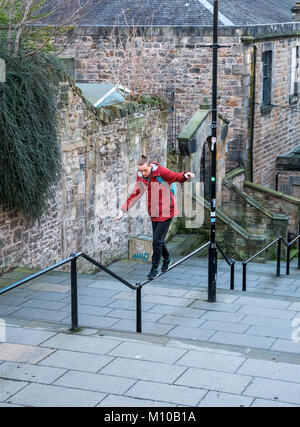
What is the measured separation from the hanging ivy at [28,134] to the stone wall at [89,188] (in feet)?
1.35

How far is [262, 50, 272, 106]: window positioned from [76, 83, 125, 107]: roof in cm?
738

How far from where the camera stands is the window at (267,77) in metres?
21.6

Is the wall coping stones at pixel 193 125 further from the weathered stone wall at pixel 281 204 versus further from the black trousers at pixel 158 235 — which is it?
the black trousers at pixel 158 235

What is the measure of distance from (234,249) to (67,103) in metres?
7.84

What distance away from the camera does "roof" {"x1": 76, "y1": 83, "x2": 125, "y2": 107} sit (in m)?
15.1

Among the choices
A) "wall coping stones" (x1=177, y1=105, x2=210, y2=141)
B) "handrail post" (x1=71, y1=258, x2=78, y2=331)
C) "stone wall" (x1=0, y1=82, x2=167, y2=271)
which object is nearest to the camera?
"handrail post" (x1=71, y1=258, x2=78, y2=331)

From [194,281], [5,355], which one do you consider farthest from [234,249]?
[5,355]

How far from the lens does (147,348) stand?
6.76 metres

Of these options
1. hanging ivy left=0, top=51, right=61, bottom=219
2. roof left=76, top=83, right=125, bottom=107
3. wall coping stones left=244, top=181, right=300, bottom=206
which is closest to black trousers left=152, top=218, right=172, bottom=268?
hanging ivy left=0, top=51, right=61, bottom=219

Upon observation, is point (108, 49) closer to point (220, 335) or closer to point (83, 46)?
point (83, 46)

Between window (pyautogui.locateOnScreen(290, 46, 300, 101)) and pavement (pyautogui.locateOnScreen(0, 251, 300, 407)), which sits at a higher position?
window (pyautogui.locateOnScreen(290, 46, 300, 101))

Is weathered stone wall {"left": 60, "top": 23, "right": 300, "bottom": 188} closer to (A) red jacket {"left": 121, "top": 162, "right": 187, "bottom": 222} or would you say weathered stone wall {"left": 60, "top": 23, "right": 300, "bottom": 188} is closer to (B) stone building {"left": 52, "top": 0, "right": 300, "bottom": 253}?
(B) stone building {"left": 52, "top": 0, "right": 300, "bottom": 253}

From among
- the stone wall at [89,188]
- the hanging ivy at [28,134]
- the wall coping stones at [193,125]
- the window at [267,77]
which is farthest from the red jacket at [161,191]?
the window at [267,77]

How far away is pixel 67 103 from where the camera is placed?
11.7 meters
